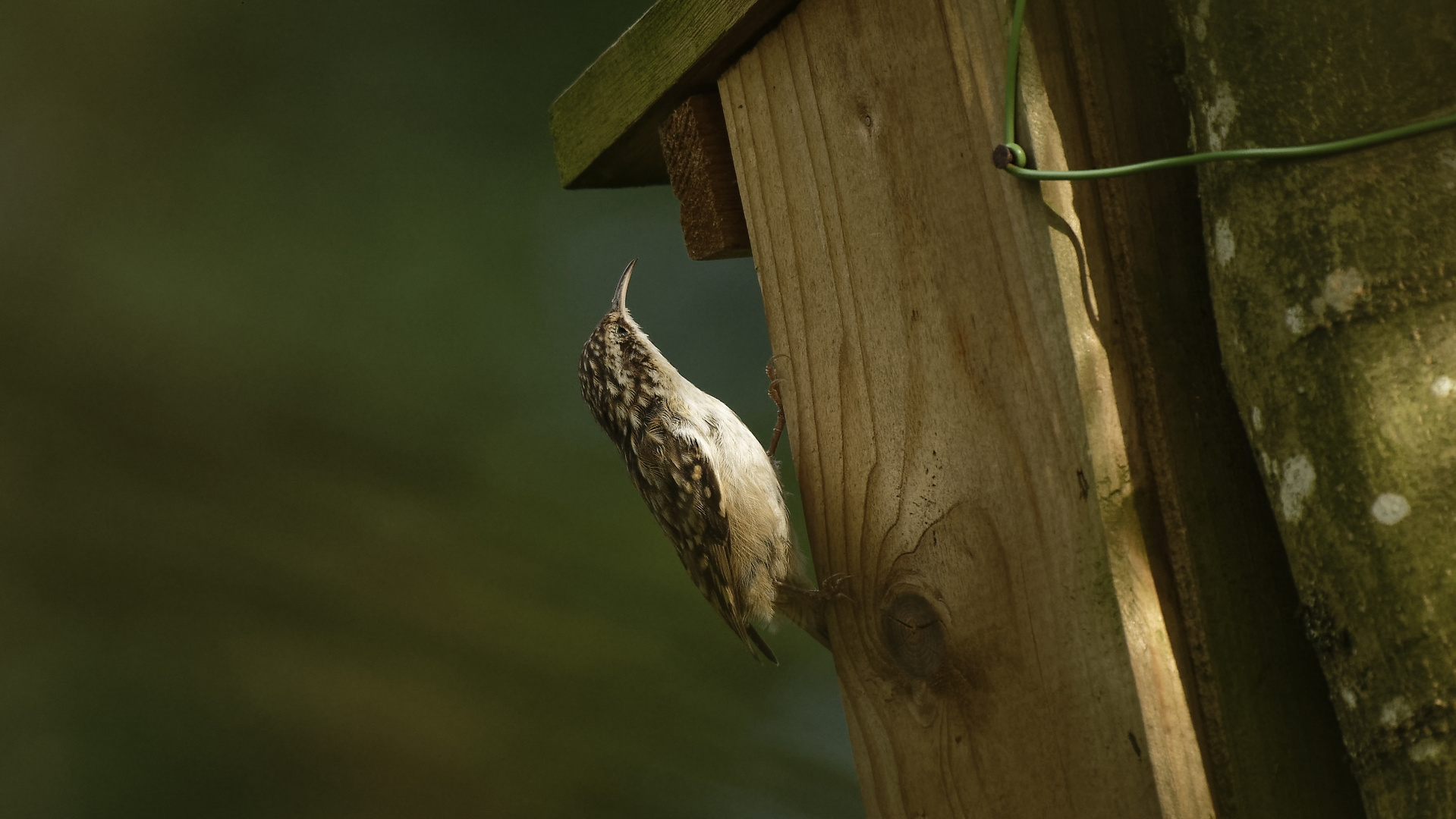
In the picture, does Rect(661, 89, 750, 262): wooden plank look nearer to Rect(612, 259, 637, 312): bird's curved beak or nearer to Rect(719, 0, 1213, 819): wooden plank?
Rect(719, 0, 1213, 819): wooden plank

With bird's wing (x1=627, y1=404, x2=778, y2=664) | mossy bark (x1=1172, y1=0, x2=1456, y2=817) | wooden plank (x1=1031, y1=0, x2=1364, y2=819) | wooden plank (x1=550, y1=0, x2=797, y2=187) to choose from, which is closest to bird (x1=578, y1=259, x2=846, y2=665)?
bird's wing (x1=627, y1=404, x2=778, y2=664)

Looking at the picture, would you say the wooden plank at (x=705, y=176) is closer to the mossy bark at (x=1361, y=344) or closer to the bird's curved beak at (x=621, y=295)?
the mossy bark at (x=1361, y=344)

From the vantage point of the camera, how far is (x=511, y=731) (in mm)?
3391

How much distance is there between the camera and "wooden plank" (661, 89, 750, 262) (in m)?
1.89

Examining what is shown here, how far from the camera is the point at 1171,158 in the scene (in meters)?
1.23

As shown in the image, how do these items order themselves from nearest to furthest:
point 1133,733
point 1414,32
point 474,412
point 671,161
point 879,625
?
point 1414,32 < point 1133,733 < point 879,625 < point 671,161 < point 474,412

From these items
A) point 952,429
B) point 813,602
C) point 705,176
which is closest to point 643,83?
point 705,176

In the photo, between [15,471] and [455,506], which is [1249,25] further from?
[15,471]

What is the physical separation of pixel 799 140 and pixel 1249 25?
26.1 inches

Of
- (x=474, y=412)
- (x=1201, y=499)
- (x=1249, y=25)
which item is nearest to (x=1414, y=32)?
(x=1249, y=25)

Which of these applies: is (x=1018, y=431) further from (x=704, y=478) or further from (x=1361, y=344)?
(x=704, y=478)

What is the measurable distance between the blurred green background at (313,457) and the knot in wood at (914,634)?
1.75 metres

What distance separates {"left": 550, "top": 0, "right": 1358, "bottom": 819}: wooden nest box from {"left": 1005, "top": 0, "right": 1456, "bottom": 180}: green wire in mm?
29

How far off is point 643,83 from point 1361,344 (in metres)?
1.22
